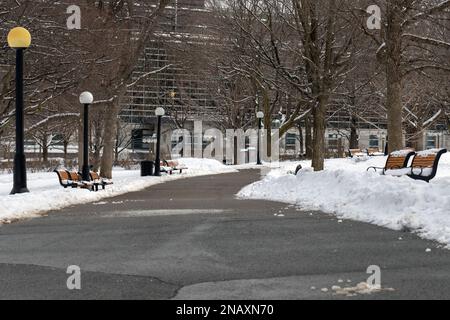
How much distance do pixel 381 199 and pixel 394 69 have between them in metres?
8.05

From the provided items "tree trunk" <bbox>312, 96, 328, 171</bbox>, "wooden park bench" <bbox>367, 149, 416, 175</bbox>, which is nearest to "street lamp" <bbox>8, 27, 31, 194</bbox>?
"wooden park bench" <bbox>367, 149, 416, 175</bbox>

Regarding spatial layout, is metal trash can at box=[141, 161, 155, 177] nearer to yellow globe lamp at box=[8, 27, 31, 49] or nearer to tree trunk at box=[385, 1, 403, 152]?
tree trunk at box=[385, 1, 403, 152]

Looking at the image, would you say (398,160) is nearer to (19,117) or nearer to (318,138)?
(318,138)

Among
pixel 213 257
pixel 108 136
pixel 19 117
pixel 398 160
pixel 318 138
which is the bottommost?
pixel 213 257

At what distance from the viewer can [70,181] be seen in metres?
17.2

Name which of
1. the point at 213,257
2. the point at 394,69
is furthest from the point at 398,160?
the point at 213,257

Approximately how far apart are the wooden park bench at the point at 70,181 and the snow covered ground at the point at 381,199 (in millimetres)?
5988

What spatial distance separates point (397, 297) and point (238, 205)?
7.97 metres

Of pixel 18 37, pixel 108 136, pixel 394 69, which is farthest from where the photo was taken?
pixel 108 136

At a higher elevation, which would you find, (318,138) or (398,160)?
(318,138)

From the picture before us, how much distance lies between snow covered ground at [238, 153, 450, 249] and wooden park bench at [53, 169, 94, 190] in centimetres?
599

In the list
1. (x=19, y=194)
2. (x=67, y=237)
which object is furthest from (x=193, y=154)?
(x=67, y=237)

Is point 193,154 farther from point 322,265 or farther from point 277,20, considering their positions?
point 322,265
